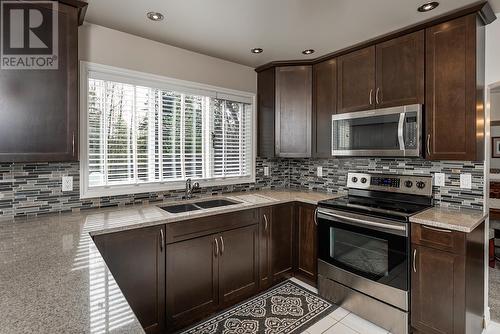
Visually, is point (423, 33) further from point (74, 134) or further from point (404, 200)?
point (74, 134)

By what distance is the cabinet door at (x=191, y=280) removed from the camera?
205cm

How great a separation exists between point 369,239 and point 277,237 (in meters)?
0.90

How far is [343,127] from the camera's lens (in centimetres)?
272

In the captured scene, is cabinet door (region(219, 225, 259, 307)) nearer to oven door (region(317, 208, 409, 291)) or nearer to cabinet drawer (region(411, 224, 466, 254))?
oven door (region(317, 208, 409, 291))

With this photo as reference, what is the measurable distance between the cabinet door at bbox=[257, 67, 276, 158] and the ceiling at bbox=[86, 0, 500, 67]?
0.52 meters

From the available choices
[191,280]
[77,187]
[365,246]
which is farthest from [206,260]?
[365,246]

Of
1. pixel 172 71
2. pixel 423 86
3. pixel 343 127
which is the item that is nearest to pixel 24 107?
pixel 172 71

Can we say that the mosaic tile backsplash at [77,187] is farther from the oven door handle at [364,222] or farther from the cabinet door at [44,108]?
the oven door handle at [364,222]

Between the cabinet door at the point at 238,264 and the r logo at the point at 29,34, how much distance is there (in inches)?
72.2

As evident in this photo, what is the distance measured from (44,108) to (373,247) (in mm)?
2637

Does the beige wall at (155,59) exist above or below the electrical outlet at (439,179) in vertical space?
above

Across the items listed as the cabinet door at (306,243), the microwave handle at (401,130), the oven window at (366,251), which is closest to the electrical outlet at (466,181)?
the microwave handle at (401,130)

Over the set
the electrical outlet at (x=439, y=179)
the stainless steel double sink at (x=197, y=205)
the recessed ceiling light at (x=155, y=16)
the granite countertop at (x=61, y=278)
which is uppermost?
the recessed ceiling light at (x=155, y=16)

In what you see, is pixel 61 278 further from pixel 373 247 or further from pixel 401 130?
pixel 401 130
